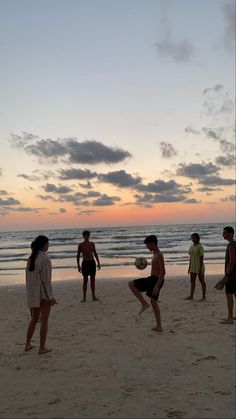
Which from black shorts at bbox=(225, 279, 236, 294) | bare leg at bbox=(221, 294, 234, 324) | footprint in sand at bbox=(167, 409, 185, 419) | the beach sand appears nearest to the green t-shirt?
the beach sand

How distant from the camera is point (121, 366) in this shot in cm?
548

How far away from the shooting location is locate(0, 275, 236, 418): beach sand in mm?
4258

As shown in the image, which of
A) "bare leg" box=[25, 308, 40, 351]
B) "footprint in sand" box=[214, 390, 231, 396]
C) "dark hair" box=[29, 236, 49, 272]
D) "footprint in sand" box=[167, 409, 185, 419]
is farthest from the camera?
"bare leg" box=[25, 308, 40, 351]

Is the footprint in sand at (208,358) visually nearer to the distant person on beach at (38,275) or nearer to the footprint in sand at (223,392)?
the footprint in sand at (223,392)

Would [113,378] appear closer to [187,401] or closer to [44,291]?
[187,401]

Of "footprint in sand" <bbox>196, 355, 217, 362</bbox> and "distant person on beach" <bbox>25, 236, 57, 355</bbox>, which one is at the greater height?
"distant person on beach" <bbox>25, 236, 57, 355</bbox>

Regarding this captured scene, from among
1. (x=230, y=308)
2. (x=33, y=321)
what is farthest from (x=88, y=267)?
(x=33, y=321)

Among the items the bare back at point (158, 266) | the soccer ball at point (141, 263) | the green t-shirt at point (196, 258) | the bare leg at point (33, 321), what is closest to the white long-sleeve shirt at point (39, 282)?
the bare leg at point (33, 321)

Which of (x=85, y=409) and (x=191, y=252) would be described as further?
(x=191, y=252)

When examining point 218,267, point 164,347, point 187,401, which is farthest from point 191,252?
point 218,267

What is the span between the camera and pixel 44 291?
19.5 feet

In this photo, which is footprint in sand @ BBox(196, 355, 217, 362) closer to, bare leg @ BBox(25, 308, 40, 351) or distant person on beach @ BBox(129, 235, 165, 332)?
distant person on beach @ BBox(129, 235, 165, 332)

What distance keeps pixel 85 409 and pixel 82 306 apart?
19.1 ft

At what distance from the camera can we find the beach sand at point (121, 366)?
14.0 ft
